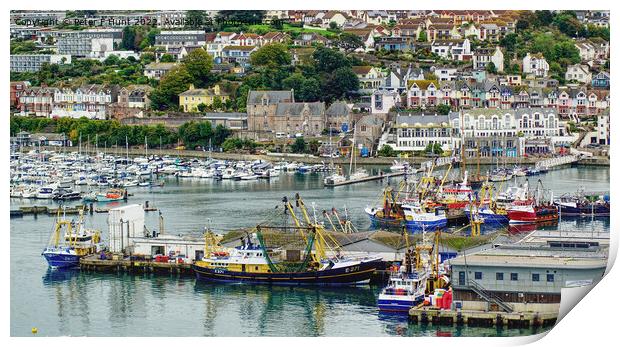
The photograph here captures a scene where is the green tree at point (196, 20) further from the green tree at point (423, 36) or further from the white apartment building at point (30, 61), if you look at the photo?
the green tree at point (423, 36)

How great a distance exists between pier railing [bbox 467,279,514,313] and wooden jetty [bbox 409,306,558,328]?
0.06 meters

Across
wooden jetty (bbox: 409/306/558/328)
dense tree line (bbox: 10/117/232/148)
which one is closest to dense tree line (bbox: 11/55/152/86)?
dense tree line (bbox: 10/117/232/148)

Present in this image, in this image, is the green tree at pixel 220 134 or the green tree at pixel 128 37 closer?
the green tree at pixel 220 134

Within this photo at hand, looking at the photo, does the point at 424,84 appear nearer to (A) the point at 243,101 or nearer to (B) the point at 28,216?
(A) the point at 243,101

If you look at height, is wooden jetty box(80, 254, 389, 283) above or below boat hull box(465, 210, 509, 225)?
below

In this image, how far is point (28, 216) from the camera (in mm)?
15109

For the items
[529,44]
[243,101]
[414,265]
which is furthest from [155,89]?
[414,265]

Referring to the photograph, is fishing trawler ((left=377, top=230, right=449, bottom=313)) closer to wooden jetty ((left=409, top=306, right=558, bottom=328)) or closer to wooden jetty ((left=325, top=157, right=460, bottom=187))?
wooden jetty ((left=409, top=306, right=558, bottom=328))

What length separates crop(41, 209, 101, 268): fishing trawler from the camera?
12289 mm

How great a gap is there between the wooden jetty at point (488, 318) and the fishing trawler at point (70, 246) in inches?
131

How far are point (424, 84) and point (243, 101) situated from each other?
243 cm

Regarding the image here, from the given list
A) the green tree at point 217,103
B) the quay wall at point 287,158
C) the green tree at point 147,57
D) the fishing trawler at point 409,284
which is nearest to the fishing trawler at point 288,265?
the fishing trawler at point 409,284

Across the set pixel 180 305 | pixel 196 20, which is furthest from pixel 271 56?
pixel 180 305

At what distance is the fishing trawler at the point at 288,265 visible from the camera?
11.4 meters
